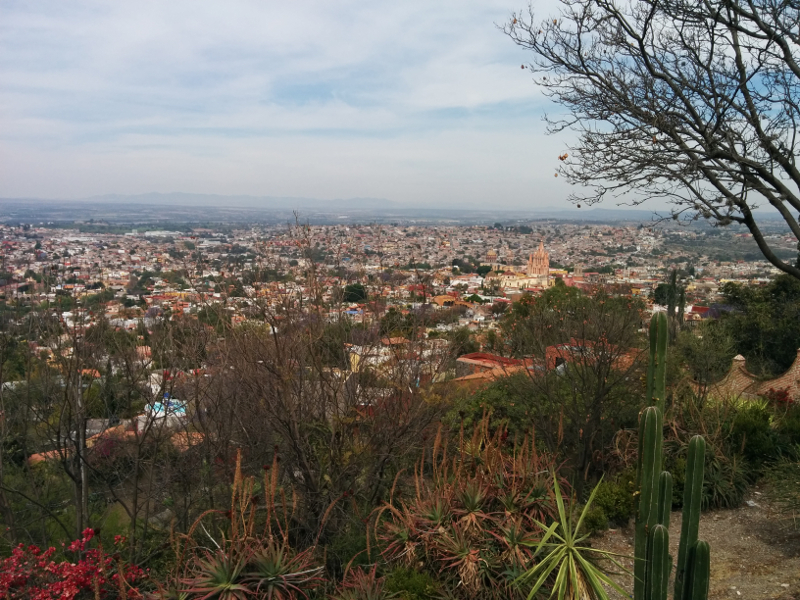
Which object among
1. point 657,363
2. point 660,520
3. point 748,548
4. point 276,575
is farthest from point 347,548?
point 748,548

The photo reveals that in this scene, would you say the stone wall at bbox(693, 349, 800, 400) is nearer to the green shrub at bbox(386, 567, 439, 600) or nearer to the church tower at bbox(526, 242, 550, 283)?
the green shrub at bbox(386, 567, 439, 600)

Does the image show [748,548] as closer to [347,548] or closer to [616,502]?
[616,502]

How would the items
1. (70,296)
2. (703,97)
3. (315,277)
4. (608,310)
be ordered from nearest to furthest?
1. (315,277)
2. (703,97)
3. (70,296)
4. (608,310)

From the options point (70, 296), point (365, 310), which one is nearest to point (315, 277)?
point (365, 310)

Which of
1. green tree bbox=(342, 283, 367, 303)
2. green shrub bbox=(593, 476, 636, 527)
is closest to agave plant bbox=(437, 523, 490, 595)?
green shrub bbox=(593, 476, 636, 527)

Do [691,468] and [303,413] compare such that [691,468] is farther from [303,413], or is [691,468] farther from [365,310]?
[365,310]
